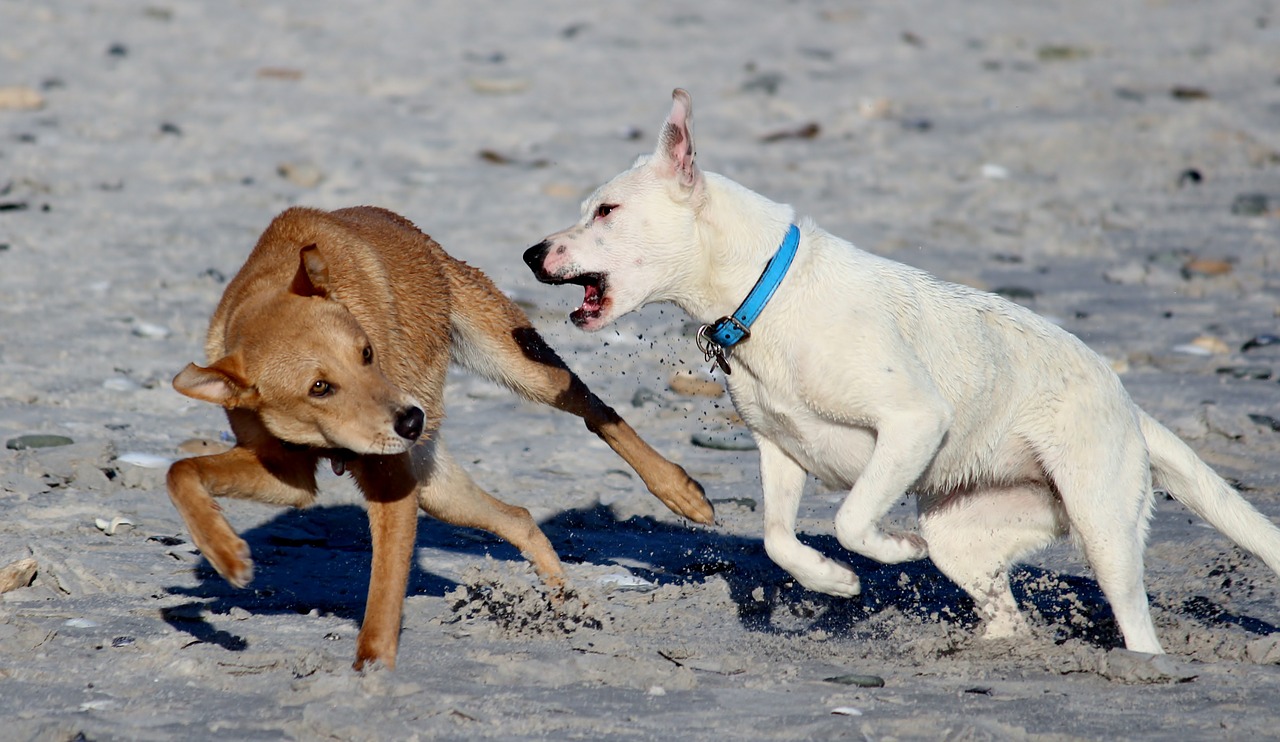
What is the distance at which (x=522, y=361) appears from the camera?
19.5ft

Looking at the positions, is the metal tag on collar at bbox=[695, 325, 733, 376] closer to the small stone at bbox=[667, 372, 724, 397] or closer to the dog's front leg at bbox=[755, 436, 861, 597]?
the dog's front leg at bbox=[755, 436, 861, 597]

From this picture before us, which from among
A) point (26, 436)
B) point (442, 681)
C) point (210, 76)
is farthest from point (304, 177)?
point (442, 681)

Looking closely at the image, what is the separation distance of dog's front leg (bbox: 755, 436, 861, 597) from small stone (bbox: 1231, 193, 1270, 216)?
7.25 metres

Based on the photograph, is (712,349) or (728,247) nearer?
(728,247)

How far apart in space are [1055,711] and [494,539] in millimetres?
3014

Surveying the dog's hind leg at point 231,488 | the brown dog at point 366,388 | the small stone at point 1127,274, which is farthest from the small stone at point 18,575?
the small stone at point 1127,274

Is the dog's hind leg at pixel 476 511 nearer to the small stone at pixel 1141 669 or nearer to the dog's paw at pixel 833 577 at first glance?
the dog's paw at pixel 833 577

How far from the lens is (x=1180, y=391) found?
766cm

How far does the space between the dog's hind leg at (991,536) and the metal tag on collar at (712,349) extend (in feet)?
3.70

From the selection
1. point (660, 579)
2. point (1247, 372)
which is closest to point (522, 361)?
point (660, 579)

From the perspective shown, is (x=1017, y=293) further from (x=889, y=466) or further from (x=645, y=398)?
(x=889, y=466)

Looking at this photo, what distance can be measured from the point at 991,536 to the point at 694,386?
2708 mm

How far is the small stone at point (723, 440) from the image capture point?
23.7 ft

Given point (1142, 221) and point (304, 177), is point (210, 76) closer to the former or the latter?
point (304, 177)
